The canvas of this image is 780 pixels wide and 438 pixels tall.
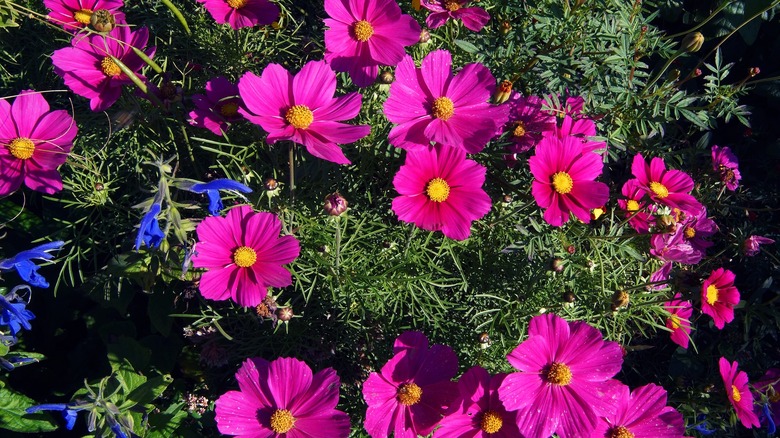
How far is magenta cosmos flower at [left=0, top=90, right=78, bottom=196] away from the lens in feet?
3.96

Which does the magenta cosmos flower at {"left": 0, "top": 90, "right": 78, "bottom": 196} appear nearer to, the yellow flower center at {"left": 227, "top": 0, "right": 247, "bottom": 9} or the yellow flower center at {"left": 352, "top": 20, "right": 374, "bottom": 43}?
the yellow flower center at {"left": 227, "top": 0, "right": 247, "bottom": 9}

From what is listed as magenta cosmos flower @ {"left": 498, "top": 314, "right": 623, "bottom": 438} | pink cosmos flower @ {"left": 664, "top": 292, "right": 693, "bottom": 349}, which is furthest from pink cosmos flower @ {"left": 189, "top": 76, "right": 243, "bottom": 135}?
pink cosmos flower @ {"left": 664, "top": 292, "right": 693, "bottom": 349}

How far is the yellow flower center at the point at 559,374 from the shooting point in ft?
3.62

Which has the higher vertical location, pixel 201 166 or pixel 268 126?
pixel 268 126

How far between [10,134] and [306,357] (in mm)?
785

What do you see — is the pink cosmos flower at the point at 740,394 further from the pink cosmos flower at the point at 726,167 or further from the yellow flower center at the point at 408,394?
the yellow flower center at the point at 408,394

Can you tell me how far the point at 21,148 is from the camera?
4.03 feet

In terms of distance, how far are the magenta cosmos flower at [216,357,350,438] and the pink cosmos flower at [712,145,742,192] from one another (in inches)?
45.6

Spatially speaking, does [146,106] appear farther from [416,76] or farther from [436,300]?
[436,300]

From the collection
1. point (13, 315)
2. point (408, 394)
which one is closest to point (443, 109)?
point (408, 394)

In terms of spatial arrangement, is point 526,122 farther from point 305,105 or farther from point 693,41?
point 305,105

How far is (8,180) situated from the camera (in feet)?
3.98

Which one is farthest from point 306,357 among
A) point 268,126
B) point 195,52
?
point 195,52

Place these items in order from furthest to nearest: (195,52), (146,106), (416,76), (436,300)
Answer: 1. (195,52)
2. (146,106)
3. (436,300)
4. (416,76)
